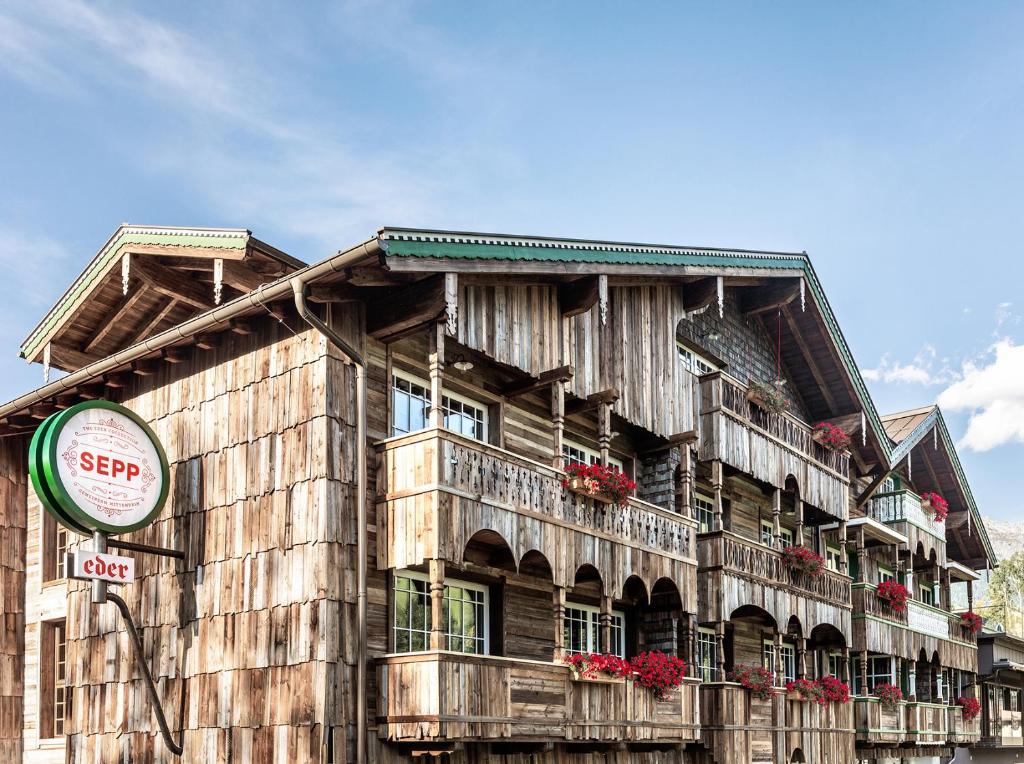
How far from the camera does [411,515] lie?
17547 millimetres

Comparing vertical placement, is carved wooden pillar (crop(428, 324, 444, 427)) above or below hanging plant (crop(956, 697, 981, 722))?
above

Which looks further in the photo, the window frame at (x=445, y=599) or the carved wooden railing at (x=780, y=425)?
the carved wooden railing at (x=780, y=425)

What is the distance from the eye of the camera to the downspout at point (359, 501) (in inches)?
664

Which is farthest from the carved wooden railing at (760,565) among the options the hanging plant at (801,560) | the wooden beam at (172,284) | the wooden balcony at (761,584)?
the wooden beam at (172,284)

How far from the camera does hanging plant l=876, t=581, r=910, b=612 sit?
3294 centimetres

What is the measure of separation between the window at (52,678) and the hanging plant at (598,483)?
33.0ft

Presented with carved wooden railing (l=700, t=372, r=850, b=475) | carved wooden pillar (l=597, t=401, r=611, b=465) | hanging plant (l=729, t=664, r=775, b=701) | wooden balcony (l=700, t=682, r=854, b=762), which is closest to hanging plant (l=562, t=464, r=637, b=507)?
carved wooden pillar (l=597, t=401, r=611, b=465)

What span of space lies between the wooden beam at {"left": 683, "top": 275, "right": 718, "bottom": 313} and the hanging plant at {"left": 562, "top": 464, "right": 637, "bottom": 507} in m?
6.35

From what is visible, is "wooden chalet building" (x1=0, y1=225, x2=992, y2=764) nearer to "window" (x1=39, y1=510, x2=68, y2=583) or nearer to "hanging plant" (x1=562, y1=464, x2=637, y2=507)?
"window" (x1=39, y1=510, x2=68, y2=583)

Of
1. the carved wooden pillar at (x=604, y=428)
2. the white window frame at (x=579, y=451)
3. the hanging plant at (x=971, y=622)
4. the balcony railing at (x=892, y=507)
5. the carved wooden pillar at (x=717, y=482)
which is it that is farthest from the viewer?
the hanging plant at (x=971, y=622)

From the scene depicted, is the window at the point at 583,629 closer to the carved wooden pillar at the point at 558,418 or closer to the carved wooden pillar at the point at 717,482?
the carved wooden pillar at the point at 717,482

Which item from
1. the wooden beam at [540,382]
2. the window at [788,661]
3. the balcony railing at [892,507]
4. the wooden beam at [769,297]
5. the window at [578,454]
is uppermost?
the wooden beam at [769,297]

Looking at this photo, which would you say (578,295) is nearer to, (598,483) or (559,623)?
(598,483)

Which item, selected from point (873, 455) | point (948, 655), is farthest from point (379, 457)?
point (948, 655)
